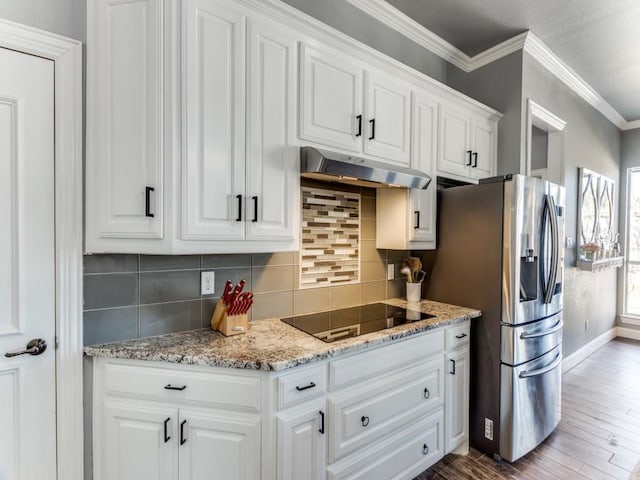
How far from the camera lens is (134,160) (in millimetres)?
1373

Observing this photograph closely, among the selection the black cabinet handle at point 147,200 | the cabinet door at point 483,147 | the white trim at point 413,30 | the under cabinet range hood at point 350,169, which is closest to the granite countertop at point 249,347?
the black cabinet handle at point 147,200

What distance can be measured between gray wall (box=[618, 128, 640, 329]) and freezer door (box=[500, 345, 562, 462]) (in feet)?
11.9

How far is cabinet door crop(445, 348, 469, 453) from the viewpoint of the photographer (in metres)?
2.05

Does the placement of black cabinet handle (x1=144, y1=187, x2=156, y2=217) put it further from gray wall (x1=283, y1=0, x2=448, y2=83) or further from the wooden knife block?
gray wall (x1=283, y1=0, x2=448, y2=83)

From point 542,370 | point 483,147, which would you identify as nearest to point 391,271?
point 542,370

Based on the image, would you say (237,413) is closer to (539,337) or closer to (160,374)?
(160,374)

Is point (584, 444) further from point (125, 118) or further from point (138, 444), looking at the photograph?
point (125, 118)

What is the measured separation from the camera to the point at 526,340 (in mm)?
2100

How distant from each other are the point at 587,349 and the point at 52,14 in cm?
555

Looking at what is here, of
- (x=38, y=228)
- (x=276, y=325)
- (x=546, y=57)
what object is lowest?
(x=276, y=325)

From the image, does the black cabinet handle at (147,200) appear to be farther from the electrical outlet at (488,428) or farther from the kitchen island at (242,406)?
the electrical outlet at (488,428)

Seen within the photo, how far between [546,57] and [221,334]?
3.61 meters

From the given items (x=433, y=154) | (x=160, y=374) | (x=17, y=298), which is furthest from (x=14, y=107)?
(x=433, y=154)

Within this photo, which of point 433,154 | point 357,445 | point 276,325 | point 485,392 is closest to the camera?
point 357,445
